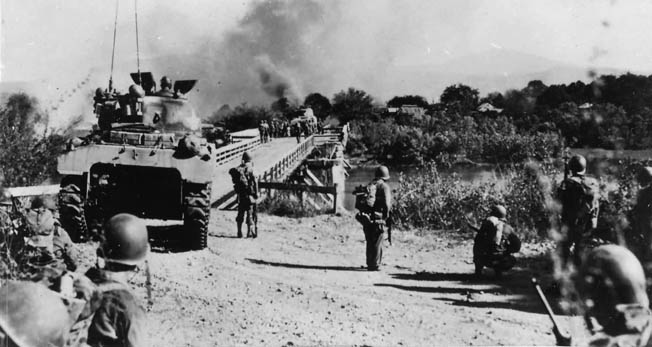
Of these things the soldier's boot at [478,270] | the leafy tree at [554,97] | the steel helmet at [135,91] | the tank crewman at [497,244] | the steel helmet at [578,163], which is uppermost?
the leafy tree at [554,97]

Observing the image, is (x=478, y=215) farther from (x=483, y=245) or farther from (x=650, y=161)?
(x=483, y=245)

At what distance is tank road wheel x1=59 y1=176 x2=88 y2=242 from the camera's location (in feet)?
29.4

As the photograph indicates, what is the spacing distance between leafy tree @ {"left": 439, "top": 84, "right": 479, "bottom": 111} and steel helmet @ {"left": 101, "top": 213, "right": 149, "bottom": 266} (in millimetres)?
60448

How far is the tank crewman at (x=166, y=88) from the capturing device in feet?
37.2

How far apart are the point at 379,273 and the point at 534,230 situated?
13.5 feet

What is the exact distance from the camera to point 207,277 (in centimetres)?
770

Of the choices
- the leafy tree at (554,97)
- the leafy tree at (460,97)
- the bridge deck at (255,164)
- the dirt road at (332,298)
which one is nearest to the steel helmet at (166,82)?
the dirt road at (332,298)

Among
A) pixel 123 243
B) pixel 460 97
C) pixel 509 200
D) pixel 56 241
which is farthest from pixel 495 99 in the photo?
pixel 123 243

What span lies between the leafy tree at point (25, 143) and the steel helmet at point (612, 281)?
9.06 metres

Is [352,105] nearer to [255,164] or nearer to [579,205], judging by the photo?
[255,164]

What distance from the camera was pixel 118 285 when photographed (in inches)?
121

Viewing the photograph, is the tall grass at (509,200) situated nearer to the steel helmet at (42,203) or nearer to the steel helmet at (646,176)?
the steel helmet at (646,176)

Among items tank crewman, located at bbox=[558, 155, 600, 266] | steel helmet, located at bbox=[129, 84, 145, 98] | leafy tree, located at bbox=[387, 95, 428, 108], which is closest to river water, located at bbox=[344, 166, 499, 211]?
steel helmet, located at bbox=[129, 84, 145, 98]

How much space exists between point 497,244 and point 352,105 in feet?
212
